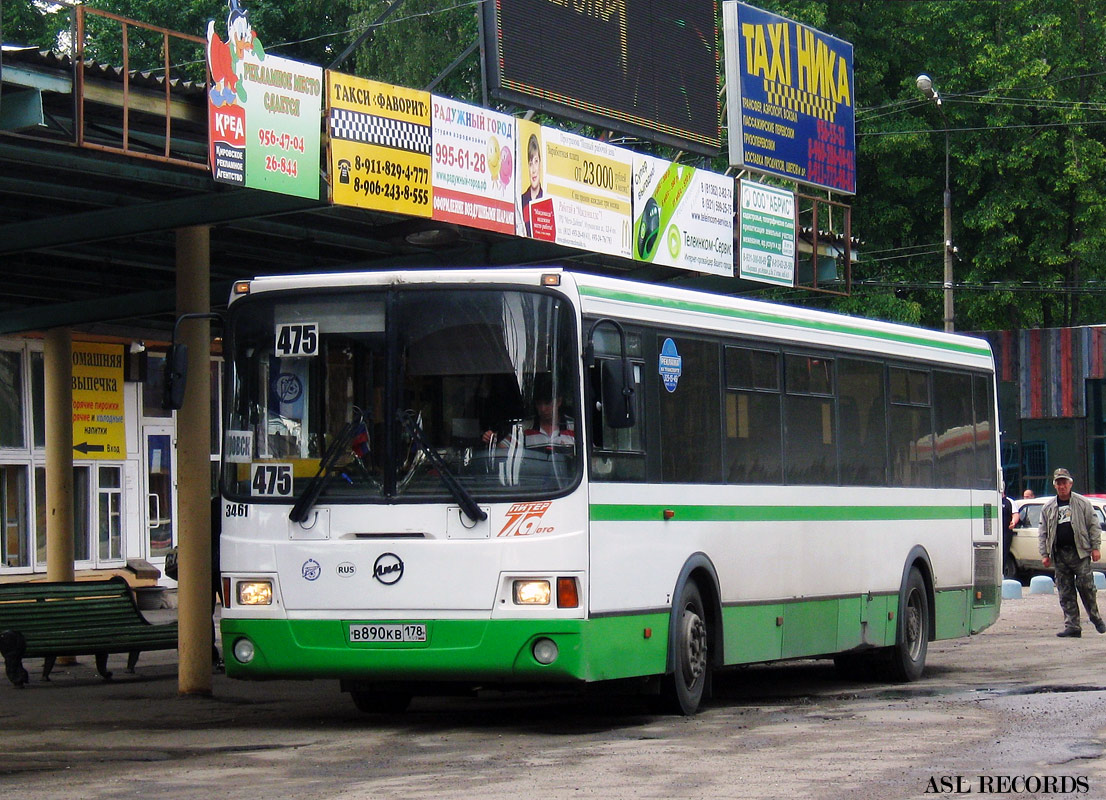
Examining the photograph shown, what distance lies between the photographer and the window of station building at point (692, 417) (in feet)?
41.2

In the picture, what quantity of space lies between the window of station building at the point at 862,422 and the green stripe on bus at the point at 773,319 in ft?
0.94

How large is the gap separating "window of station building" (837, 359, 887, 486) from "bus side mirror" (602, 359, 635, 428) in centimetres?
414

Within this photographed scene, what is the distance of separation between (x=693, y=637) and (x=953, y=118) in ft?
116

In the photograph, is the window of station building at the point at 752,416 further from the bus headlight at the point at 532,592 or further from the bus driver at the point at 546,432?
the bus headlight at the point at 532,592

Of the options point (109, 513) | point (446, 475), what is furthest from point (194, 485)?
point (109, 513)

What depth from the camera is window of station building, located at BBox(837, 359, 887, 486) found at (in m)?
15.2

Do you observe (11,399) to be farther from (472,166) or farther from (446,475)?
(446,475)

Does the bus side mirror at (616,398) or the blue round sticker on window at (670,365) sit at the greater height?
the blue round sticker on window at (670,365)

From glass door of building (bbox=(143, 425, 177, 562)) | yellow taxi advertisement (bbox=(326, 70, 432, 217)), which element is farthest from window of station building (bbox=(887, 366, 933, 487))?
glass door of building (bbox=(143, 425, 177, 562))

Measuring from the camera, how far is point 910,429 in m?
16.4

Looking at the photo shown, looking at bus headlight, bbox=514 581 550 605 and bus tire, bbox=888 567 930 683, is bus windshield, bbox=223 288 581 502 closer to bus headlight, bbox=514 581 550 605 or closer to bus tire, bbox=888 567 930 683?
bus headlight, bbox=514 581 550 605

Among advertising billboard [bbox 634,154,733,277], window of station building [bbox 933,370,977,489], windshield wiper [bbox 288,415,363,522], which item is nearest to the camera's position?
windshield wiper [bbox 288,415,363,522]

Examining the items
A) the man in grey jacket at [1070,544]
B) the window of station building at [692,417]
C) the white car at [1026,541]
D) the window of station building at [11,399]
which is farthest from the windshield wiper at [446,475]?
the white car at [1026,541]

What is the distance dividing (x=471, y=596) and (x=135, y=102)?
426 centimetres
